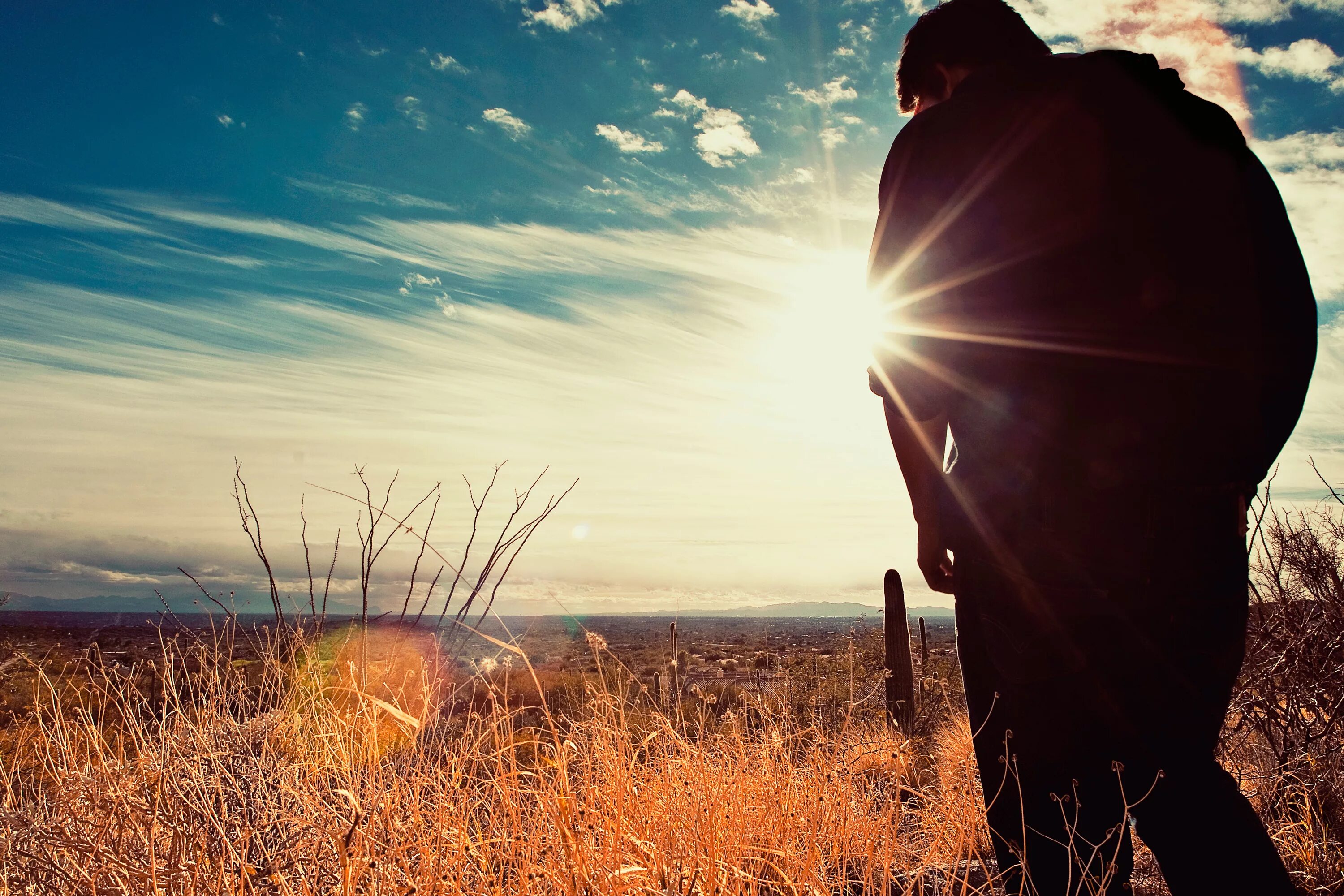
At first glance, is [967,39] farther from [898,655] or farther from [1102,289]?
[898,655]

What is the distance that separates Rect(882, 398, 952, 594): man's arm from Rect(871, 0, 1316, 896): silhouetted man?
8cm

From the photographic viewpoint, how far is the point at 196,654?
2.99 meters

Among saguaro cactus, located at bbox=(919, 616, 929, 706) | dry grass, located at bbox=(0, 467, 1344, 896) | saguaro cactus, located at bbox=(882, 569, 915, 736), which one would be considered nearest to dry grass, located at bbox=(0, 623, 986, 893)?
dry grass, located at bbox=(0, 467, 1344, 896)

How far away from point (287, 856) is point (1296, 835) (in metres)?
3.44

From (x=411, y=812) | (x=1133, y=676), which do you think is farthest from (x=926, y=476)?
(x=411, y=812)

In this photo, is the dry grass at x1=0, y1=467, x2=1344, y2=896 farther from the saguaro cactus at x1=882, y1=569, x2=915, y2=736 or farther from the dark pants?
the saguaro cactus at x1=882, y1=569, x2=915, y2=736

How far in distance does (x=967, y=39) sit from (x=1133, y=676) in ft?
3.97

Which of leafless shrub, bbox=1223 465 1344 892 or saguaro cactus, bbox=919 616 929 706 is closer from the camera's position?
leafless shrub, bbox=1223 465 1344 892

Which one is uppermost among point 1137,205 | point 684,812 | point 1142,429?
point 1137,205

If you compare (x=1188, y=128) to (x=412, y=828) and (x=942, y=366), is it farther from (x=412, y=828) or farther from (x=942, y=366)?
(x=412, y=828)

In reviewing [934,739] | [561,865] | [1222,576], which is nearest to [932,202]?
[1222,576]

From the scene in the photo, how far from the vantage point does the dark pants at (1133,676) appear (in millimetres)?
1098

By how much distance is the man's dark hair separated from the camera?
146 centimetres

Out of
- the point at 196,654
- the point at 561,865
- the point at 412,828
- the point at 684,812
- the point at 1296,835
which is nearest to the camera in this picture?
the point at 561,865
